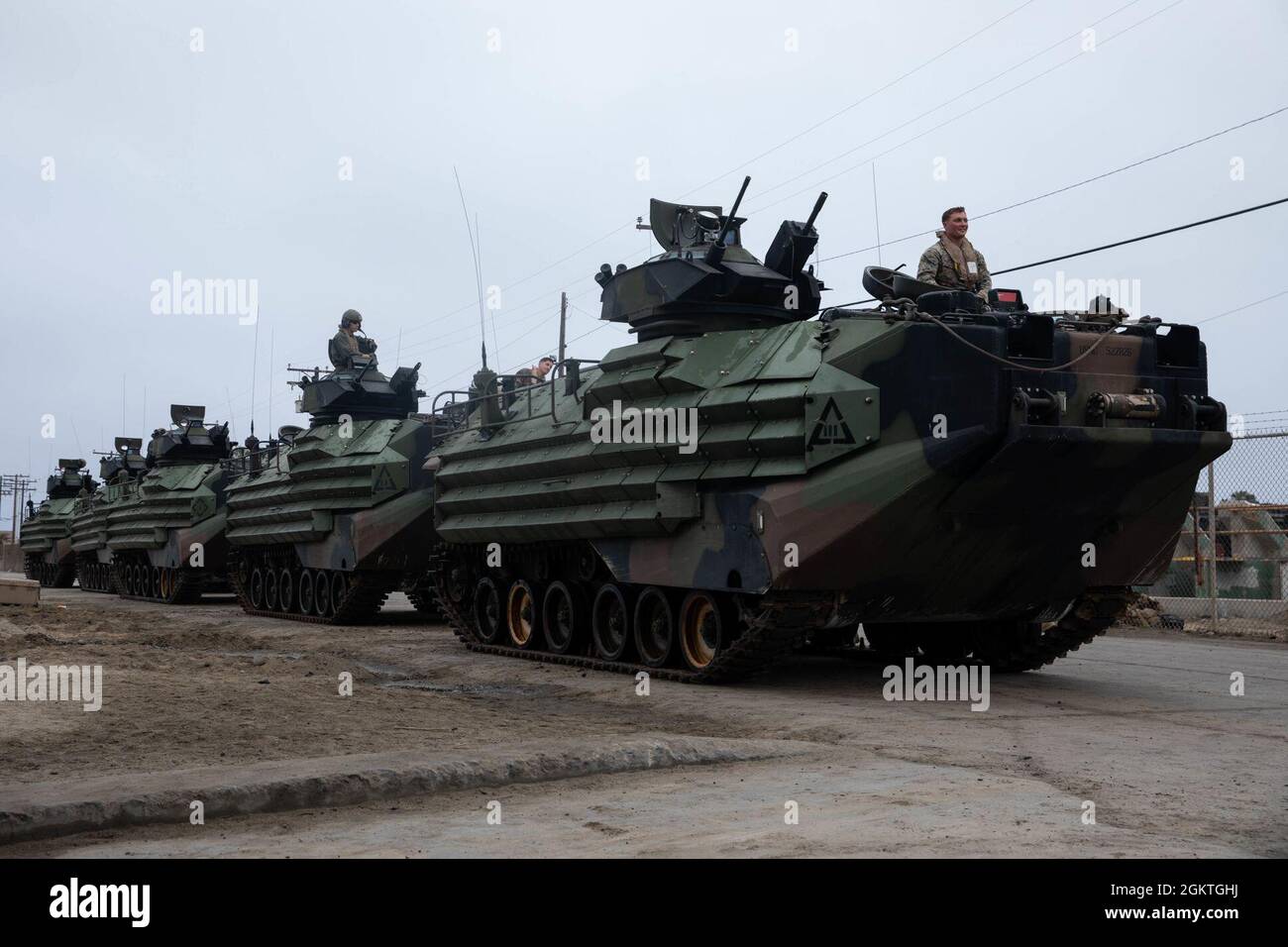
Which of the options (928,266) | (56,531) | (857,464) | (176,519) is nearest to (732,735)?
(857,464)

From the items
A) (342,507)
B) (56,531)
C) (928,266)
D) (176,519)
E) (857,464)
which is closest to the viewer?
(857,464)

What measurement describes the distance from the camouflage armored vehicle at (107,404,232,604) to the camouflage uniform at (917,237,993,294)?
2116 centimetres

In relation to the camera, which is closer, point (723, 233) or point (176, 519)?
point (723, 233)

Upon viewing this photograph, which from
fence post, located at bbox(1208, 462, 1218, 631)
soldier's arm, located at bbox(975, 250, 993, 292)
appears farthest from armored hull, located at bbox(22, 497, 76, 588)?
soldier's arm, located at bbox(975, 250, 993, 292)

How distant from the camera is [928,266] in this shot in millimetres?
13102

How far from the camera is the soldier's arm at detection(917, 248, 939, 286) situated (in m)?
13.1

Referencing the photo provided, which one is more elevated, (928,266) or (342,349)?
(342,349)

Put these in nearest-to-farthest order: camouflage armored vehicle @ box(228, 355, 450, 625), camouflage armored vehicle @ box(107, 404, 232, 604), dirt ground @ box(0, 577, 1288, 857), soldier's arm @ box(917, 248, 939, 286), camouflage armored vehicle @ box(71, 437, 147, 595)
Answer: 1. dirt ground @ box(0, 577, 1288, 857)
2. soldier's arm @ box(917, 248, 939, 286)
3. camouflage armored vehicle @ box(228, 355, 450, 625)
4. camouflage armored vehicle @ box(107, 404, 232, 604)
5. camouflage armored vehicle @ box(71, 437, 147, 595)

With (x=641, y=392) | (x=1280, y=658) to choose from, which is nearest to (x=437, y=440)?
(x=641, y=392)

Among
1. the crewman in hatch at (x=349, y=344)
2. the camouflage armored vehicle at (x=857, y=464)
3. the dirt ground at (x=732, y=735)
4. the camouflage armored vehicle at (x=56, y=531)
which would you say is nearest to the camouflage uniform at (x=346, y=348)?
the crewman in hatch at (x=349, y=344)

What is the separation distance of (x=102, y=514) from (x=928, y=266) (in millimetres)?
30052

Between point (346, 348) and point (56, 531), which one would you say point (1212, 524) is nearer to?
point (346, 348)

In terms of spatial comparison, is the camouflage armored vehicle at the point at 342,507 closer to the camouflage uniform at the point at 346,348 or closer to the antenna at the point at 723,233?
the camouflage uniform at the point at 346,348

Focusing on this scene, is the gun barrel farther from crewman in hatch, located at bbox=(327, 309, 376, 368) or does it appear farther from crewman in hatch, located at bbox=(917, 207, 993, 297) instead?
crewman in hatch, located at bbox=(327, 309, 376, 368)
